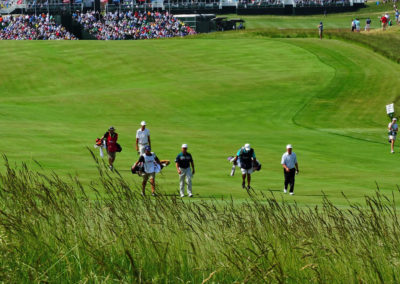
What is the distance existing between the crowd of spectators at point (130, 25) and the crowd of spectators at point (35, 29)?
351cm

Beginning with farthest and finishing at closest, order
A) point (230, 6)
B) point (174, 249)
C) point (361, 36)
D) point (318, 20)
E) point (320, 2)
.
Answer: point (230, 6) < point (320, 2) < point (318, 20) < point (361, 36) < point (174, 249)

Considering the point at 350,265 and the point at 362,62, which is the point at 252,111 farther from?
the point at 350,265

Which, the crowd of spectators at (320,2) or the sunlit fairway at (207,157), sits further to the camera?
the crowd of spectators at (320,2)

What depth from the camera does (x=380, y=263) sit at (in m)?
7.49

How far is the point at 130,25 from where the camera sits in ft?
313

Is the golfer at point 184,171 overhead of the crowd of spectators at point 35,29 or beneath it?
beneath

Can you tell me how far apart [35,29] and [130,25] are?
1209cm

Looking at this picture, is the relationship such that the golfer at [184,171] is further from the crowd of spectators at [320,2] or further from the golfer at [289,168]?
the crowd of spectators at [320,2]

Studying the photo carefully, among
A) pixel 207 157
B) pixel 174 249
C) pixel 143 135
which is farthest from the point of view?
pixel 207 157

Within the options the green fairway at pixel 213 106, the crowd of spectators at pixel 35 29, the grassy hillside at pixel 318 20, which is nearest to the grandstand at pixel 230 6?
the grassy hillside at pixel 318 20

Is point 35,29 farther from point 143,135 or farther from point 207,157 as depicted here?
point 143,135

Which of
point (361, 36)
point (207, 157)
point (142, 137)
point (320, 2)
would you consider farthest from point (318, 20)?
point (142, 137)

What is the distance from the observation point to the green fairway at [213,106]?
28.8 meters

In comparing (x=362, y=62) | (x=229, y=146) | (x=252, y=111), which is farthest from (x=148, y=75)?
(x=229, y=146)
